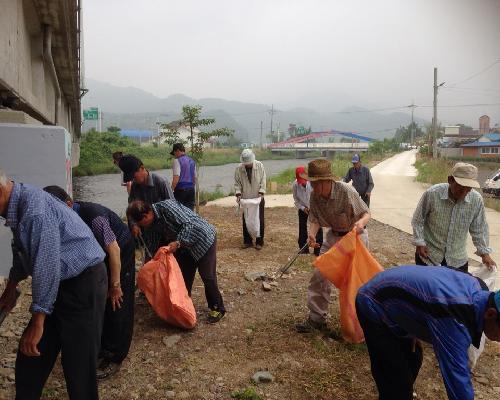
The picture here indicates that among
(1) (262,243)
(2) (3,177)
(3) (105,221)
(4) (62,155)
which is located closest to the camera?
(2) (3,177)

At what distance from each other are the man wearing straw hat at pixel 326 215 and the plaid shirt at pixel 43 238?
6.53ft

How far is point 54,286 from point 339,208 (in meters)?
2.37

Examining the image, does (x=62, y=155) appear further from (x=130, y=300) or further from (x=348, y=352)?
(x=348, y=352)

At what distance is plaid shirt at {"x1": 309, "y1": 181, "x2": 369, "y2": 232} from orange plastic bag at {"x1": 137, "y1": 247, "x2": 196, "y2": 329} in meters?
1.33

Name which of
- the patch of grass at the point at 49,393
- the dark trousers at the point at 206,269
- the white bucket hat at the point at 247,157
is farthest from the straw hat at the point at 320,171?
the white bucket hat at the point at 247,157

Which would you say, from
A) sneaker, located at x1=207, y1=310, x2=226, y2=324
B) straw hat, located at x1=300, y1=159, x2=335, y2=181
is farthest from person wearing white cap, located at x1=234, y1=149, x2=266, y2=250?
straw hat, located at x1=300, y1=159, x2=335, y2=181

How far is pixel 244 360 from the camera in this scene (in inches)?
136

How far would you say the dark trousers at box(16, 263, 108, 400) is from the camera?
2.21m

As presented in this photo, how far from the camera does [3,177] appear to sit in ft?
6.31

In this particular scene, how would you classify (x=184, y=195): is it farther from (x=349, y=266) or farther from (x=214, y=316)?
(x=349, y=266)

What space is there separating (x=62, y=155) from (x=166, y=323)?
251 centimetres

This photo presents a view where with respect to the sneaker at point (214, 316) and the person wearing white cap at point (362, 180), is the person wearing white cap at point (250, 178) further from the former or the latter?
the sneaker at point (214, 316)

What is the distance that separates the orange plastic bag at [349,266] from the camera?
3.36 m

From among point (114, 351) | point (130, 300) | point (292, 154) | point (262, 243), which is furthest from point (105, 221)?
point (292, 154)
